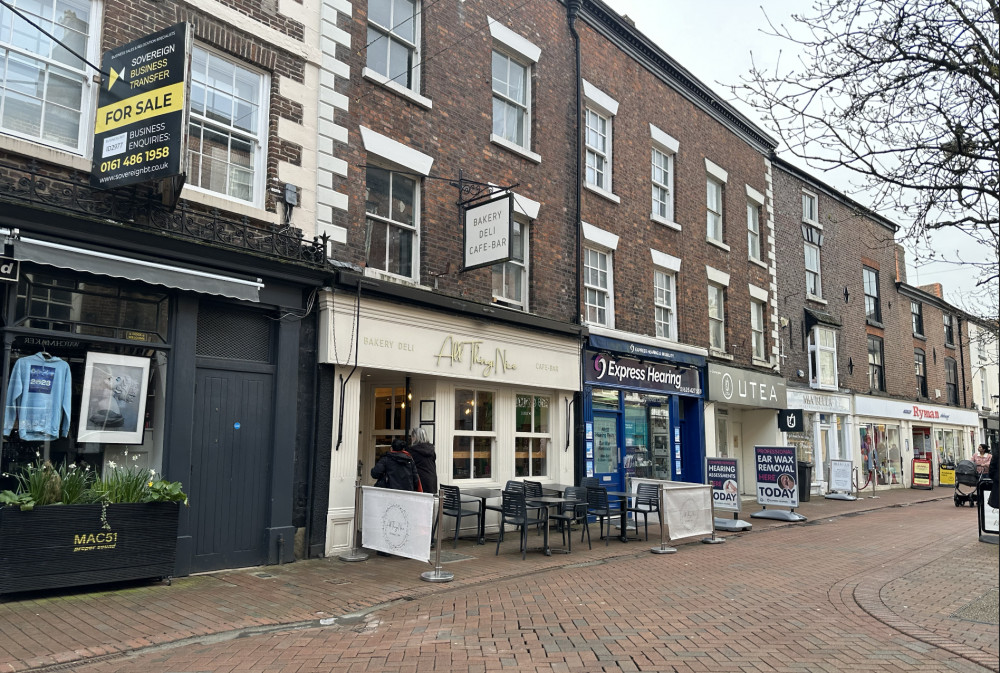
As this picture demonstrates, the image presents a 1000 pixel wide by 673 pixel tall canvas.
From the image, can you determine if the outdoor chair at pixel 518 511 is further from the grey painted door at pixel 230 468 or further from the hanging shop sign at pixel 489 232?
the hanging shop sign at pixel 489 232

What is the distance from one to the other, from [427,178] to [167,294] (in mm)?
4723

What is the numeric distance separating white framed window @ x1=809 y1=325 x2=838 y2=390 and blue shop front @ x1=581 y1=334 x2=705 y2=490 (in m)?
7.04

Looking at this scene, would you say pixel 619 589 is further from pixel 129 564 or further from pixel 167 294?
pixel 167 294

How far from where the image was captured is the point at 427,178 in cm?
1186

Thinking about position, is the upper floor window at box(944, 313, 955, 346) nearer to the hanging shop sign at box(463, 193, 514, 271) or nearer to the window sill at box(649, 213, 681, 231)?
the window sill at box(649, 213, 681, 231)

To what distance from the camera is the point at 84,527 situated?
23.8 ft

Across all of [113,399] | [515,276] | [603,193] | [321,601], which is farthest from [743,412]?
[113,399]

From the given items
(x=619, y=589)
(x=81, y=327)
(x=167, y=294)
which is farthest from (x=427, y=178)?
(x=619, y=589)

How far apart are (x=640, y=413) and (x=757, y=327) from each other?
259 inches

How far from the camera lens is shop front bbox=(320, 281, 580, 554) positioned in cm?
1005

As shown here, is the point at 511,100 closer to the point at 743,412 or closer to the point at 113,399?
the point at 113,399

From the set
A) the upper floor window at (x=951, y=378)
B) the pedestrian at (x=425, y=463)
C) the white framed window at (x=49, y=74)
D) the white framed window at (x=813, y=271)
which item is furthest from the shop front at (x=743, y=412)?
the upper floor window at (x=951, y=378)

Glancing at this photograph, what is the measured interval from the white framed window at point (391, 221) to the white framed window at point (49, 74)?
12.9 ft

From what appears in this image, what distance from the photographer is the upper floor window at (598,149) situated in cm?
1581
